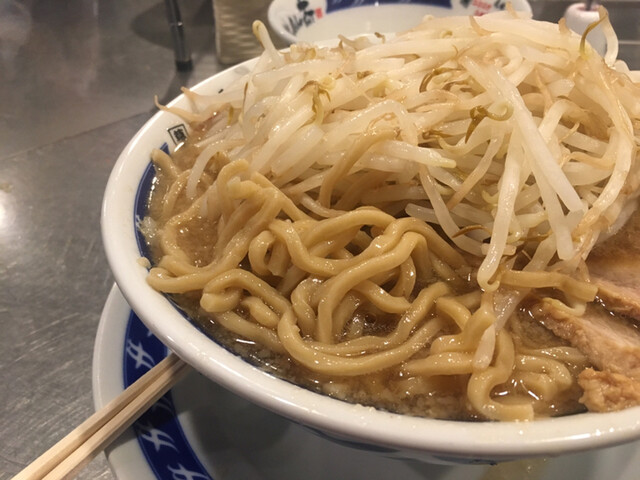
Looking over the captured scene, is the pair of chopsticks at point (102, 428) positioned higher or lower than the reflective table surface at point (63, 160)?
higher

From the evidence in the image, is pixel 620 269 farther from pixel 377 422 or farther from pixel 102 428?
pixel 102 428

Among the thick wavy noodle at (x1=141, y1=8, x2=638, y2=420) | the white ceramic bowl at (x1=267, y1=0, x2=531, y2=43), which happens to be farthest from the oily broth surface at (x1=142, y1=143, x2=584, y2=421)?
the white ceramic bowl at (x1=267, y1=0, x2=531, y2=43)

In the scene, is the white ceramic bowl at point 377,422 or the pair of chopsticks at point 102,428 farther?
the pair of chopsticks at point 102,428

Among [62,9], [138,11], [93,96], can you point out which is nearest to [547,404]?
[93,96]

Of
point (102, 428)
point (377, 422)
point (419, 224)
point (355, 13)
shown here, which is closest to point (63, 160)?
point (355, 13)

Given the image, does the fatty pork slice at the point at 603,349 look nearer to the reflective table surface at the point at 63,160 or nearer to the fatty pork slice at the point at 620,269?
the fatty pork slice at the point at 620,269

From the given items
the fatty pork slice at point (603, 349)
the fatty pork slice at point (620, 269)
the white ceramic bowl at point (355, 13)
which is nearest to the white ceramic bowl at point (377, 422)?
the fatty pork slice at point (603, 349)

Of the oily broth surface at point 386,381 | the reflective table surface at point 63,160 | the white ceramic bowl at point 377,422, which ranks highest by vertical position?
the white ceramic bowl at point 377,422

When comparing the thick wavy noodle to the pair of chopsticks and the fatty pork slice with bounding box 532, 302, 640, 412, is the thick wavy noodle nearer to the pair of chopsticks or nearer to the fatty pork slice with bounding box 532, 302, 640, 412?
the fatty pork slice with bounding box 532, 302, 640, 412
